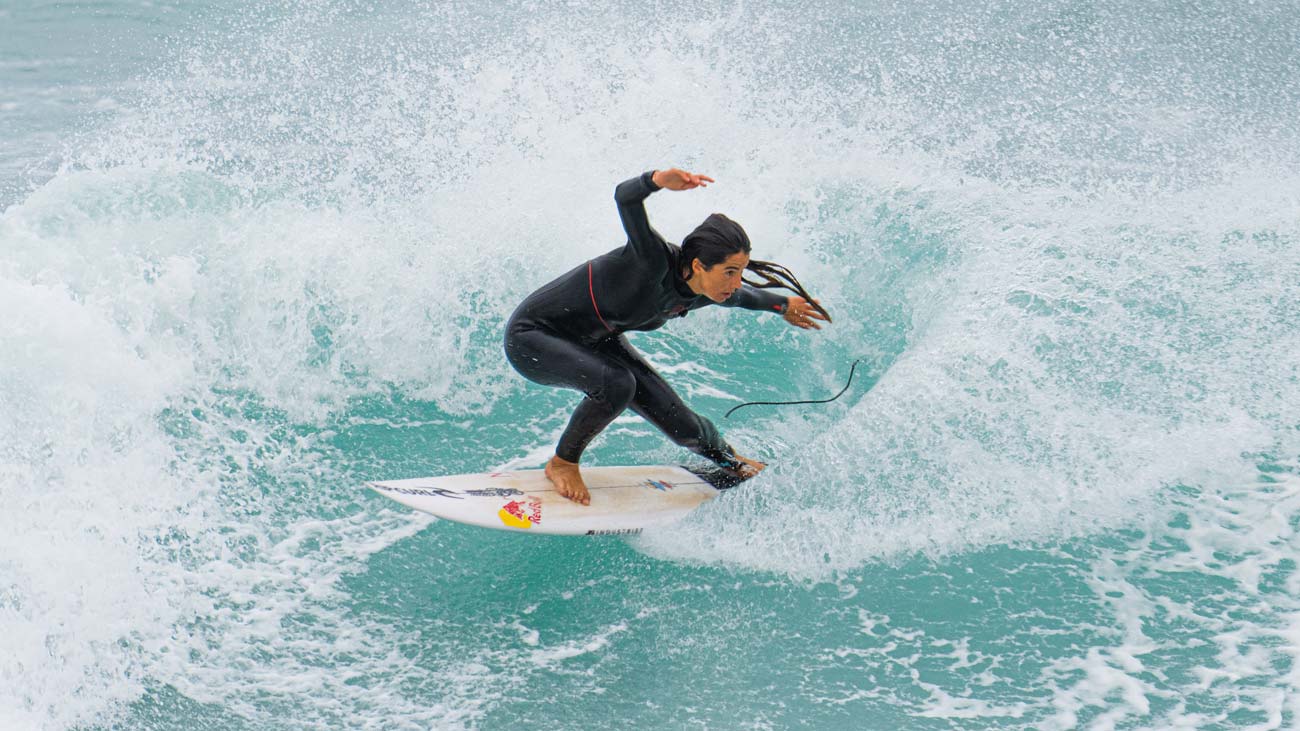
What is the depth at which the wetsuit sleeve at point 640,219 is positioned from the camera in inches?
173

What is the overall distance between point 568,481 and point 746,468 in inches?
36.6

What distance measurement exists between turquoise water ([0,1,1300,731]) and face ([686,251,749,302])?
3.97ft

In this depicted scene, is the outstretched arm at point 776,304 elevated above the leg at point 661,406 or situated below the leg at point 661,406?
above

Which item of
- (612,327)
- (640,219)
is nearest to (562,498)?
(612,327)

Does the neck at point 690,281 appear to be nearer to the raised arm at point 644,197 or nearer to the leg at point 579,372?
the raised arm at point 644,197

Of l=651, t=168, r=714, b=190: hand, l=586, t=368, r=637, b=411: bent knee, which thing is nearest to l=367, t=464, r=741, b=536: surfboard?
l=586, t=368, r=637, b=411: bent knee

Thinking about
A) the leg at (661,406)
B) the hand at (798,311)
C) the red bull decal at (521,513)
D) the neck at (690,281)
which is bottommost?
the red bull decal at (521,513)

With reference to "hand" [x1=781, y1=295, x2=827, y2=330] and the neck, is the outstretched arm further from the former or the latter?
the neck

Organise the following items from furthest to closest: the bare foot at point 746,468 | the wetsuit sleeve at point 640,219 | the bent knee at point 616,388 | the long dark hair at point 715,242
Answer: the bare foot at point 746,468 < the bent knee at point 616,388 < the long dark hair at point 715,242 < the wetsuit sleeve at point 640,219

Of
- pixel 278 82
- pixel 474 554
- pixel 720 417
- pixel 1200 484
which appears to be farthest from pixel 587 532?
pixel 278 82

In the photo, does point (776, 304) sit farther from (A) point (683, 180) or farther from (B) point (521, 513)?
(B) point (521, 513)

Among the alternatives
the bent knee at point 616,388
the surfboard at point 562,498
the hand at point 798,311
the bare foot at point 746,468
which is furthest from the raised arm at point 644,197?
the bare foot at point 746,468

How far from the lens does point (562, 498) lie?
541 cm

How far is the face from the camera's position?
462 cm
